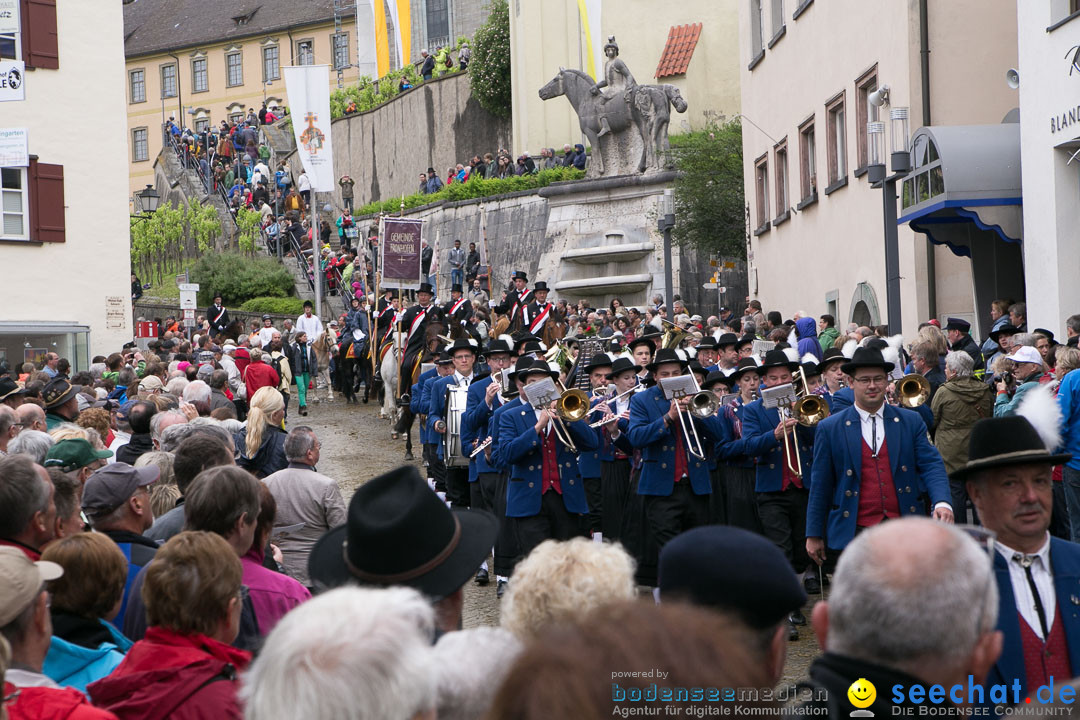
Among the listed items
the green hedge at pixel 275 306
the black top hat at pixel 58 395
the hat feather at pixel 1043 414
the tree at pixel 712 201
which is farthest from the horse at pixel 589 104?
the hat feather at pixel 1043 414

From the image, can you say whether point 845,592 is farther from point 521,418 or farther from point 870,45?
point 870,45

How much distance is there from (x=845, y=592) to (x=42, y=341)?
26632mm

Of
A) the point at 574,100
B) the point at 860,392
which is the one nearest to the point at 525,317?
the point at 574,100

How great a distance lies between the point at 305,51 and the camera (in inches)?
3091

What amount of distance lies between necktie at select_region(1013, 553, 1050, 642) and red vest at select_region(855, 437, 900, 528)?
3656mm

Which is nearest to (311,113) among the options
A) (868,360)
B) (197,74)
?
(868,360)

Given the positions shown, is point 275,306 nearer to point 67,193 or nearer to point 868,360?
point 67,193

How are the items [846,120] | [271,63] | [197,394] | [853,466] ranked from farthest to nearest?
[271,63], [846,120], [197,394], [853,466]

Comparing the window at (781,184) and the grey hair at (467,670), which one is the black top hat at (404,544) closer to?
the grey hair at (467,670)

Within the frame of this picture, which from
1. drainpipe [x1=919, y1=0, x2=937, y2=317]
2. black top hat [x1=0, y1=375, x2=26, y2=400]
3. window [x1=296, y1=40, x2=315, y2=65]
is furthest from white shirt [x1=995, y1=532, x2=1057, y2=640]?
window [x1=296, y1=40, x2=315, y2=65]

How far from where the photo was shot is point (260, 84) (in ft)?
257

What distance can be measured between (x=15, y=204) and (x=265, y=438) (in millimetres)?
19983

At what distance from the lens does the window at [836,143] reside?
22609 millimetres

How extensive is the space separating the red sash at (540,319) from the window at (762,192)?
627 centimetres
